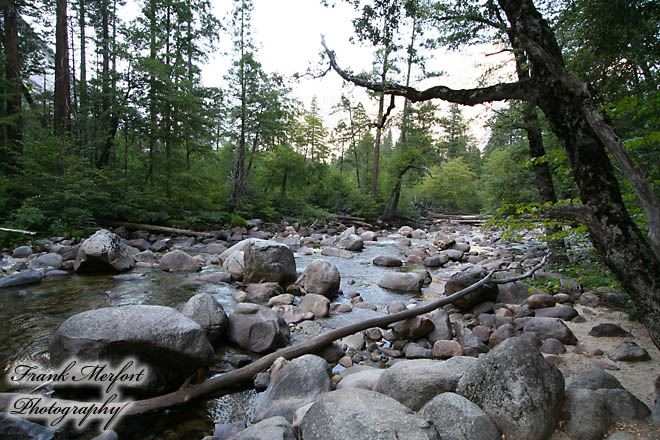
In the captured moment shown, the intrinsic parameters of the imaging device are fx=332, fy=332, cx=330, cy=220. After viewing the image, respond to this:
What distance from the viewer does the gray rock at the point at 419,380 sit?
291 centimetres

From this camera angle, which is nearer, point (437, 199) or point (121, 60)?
point (121, 60)

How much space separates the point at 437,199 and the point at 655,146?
37172mm

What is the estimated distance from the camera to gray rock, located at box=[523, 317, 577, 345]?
432 centimetres

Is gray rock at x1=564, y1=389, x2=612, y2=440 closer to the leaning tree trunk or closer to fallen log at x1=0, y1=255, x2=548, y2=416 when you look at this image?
the leaning tree trunk

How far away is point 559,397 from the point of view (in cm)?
255

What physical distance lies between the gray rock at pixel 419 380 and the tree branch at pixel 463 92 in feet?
7.75

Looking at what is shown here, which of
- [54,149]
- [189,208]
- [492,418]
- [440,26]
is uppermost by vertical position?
[440,26]

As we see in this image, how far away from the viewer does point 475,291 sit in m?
6.09

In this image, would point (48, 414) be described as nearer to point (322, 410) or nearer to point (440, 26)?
point (322, 410)

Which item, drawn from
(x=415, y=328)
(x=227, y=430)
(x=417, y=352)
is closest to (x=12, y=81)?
(x=227, y=430)

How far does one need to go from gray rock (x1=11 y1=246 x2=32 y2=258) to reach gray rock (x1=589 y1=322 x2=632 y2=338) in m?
12.0

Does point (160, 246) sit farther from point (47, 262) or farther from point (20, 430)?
point (20, 430)

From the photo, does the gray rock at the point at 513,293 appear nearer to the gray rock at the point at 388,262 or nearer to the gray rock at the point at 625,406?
the gray rock at the point at 625,406

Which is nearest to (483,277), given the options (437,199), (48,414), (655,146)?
(655,146)
